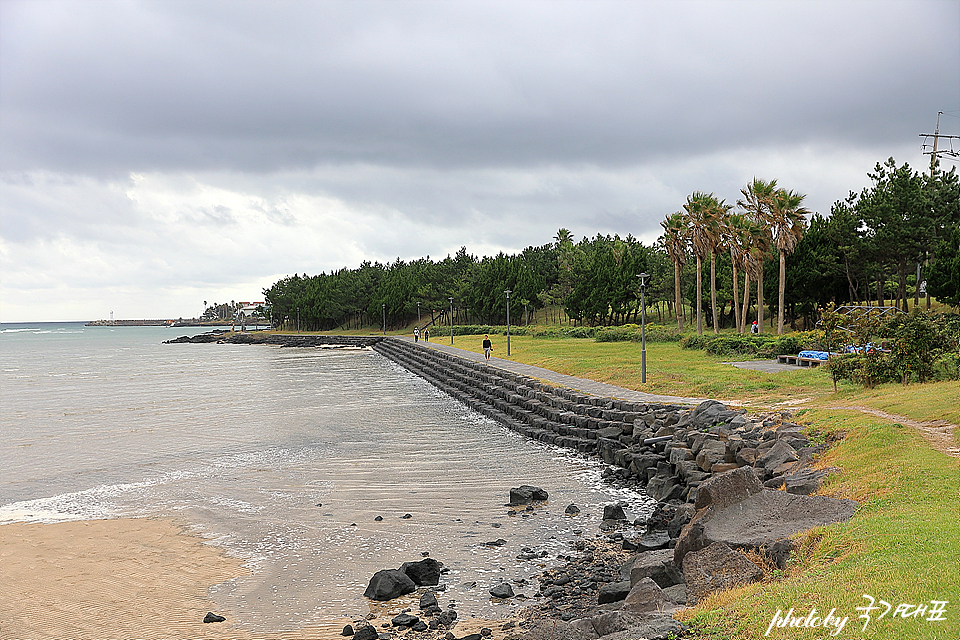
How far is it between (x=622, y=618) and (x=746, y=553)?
6.18 ft

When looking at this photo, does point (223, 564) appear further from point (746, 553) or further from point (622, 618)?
point (746, 553)

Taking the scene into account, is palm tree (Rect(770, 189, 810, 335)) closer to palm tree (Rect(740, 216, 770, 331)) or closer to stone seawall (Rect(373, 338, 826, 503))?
palm tree (Rect(740, 216, 770, 331))

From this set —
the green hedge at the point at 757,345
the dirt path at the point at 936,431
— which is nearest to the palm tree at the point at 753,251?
the green hedge at the point at 757,345

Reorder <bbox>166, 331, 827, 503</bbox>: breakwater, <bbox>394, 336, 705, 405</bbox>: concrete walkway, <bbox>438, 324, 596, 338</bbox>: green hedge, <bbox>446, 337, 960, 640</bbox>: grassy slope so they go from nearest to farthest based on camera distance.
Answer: <bbox>446, 337, 960, 640</bbox>: grassy slope → <bbox>166, 331, 827, 503</bbox>: breakwater → <bbox>394, 336, 705, 405</bbox>: concrete walkway → <bbox>438, 324, 596, 338</bbox>: green hedge

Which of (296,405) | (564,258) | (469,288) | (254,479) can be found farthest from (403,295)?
(254,479)

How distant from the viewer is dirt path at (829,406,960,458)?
10086 mm

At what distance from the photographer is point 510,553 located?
35.0 feet

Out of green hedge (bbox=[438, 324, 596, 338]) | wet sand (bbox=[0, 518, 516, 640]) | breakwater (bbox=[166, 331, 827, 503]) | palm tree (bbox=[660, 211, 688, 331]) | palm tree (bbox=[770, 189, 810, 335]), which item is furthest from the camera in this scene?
green hedge (bbox=[438, 324, 596, 338])

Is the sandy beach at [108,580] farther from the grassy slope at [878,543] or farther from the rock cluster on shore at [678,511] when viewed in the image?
the grassy slope at [878,543]

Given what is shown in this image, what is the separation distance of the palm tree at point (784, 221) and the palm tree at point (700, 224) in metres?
A: 4.29

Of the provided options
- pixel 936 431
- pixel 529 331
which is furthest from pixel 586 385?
pixel 529 331

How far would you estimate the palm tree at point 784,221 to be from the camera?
44625 millimetres

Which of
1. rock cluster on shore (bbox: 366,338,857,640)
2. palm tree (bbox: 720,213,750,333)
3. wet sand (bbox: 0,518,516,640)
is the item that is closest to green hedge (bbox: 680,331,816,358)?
rock cluster on shore (bbox: 366,338,857,640)

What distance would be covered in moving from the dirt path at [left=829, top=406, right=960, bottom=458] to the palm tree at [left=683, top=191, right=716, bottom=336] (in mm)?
36191
